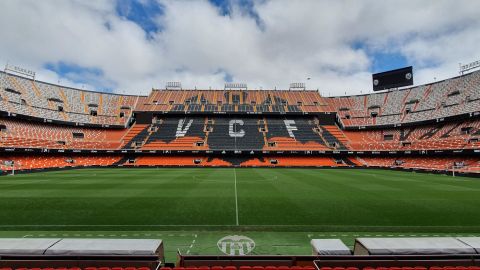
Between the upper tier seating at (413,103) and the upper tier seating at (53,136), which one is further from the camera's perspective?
the upper tier seating at (413,103)

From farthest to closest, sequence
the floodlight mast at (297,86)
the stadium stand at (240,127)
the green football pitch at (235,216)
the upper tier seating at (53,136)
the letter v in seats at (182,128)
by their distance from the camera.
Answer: the floodlight mast at (297,86)
the letter v in seats at (182,128)
the stadium stand at (240,127)
the upper tier seating at (53,136)
the green football pitch at (235,216)

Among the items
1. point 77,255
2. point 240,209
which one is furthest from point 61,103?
point 77,255

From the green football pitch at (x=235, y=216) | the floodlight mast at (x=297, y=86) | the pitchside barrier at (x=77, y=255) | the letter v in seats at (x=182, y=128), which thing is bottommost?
the green football pitch at (x=235, y=216)

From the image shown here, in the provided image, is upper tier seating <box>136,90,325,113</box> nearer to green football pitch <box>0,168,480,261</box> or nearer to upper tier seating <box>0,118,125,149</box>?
upper tier seating <box>0,118,125,149</box>

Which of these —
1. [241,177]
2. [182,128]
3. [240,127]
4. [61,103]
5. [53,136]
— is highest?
[61,103]

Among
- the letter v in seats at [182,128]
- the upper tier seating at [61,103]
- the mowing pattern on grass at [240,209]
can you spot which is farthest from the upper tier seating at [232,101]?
the mowing pattern on grass at [240,209]

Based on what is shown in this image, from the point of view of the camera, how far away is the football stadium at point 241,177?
6523mm

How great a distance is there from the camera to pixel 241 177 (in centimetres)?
3338

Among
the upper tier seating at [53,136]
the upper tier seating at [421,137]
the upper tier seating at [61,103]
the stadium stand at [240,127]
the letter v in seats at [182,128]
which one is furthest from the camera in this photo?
the letter v in seats at [182,128]

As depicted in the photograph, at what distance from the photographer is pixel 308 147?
59.5m

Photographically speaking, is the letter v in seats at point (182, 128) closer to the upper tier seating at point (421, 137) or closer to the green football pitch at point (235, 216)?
the upper tier seating at point (421, 137)

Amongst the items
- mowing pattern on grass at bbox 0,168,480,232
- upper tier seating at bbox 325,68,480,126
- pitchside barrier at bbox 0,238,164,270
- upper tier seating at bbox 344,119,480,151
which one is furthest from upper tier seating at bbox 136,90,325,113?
pitchside barrier at bbox 0,238,164,270

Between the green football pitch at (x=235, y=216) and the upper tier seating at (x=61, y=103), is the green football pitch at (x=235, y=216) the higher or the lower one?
the lower one

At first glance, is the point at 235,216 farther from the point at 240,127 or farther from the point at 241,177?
the point at 240,127
